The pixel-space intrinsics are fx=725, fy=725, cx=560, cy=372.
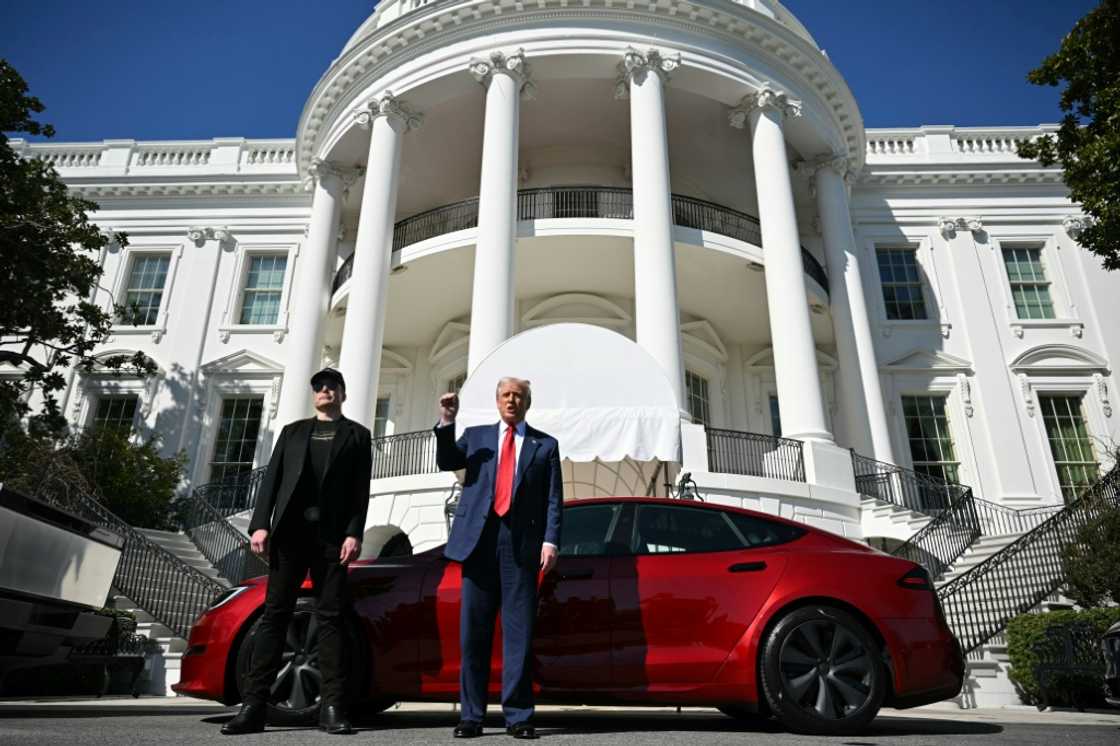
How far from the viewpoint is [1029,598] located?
9422 millimetres

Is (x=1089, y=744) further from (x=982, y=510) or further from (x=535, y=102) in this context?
(x=535, y=102)

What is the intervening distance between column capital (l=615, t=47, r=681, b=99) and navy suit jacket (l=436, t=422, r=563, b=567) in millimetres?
13846

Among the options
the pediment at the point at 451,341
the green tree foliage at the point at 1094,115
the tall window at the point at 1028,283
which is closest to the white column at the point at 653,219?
the pediment at the point at 451,341

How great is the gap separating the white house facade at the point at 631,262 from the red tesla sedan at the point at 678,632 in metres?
7.44

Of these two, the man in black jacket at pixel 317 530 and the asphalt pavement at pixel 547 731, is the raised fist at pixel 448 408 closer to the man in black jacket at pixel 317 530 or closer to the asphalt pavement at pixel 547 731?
the man in black jacket at pixel 317 530

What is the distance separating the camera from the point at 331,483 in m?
3.93

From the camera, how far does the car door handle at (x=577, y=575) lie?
412 cm

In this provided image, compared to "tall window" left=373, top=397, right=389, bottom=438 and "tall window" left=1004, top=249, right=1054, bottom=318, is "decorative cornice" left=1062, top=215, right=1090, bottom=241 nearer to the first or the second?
"tall window" left=1004, top=249, right=1054, bottom=318

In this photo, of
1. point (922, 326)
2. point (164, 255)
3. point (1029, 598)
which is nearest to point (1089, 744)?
point (1029, 598)

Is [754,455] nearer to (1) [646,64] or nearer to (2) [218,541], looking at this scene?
(1) [646,64]

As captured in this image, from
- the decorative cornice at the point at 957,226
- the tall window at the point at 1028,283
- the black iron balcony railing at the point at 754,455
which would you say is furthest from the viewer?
the decorative cornice at the point at 957,226

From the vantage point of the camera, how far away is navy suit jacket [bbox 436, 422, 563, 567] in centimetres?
383

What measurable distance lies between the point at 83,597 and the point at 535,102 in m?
15.7

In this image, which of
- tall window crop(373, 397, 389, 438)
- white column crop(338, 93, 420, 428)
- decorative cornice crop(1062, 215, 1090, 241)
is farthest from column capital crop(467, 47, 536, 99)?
decorative cornice crop(1062, 215, 1090, 241)
